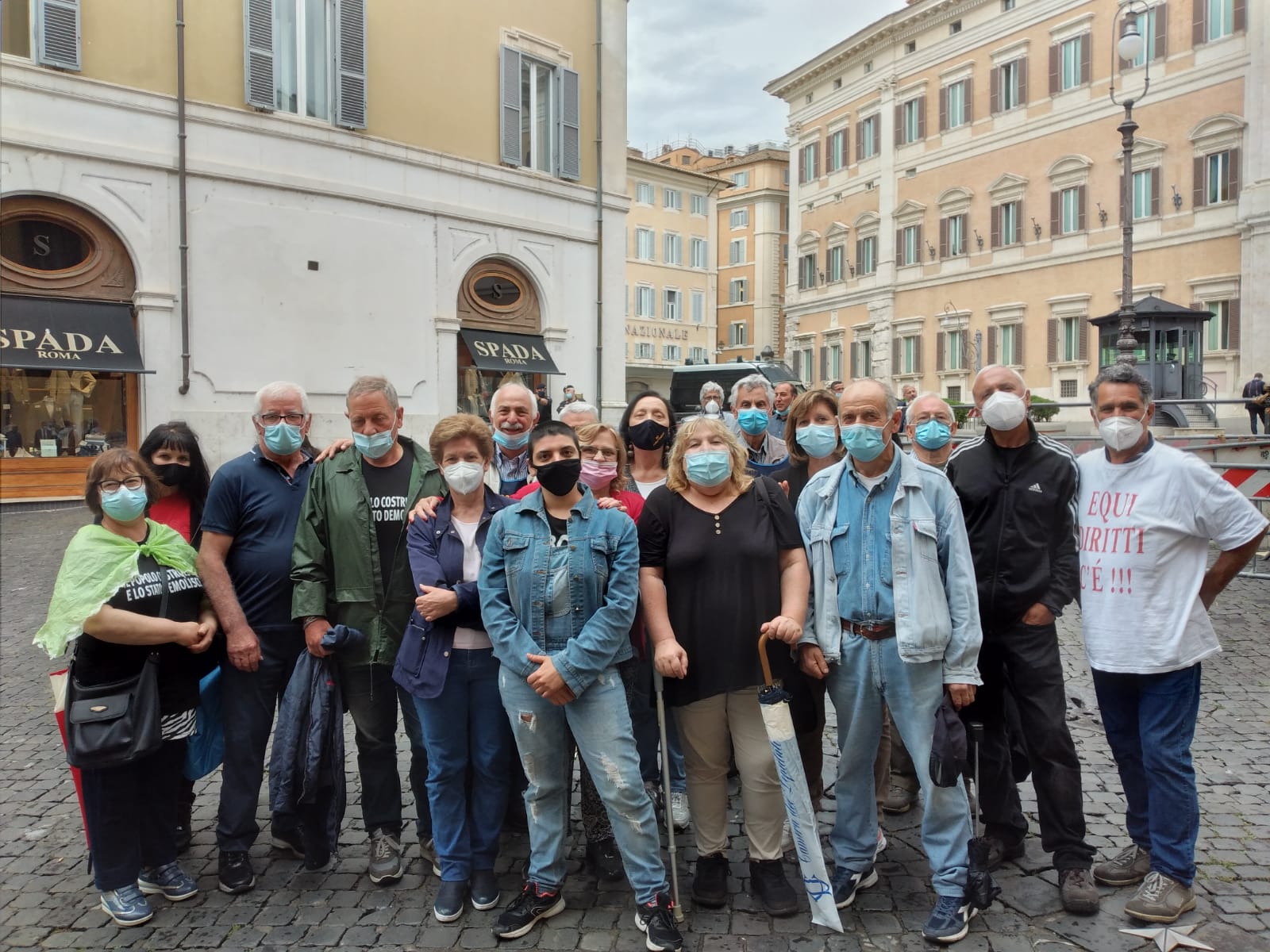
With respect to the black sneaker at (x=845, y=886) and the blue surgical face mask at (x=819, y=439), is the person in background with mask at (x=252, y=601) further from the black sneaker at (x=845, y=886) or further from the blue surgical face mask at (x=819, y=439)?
the blue surgical face mask at (x=819, y=439)

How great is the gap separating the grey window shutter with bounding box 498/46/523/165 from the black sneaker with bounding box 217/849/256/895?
17.6m

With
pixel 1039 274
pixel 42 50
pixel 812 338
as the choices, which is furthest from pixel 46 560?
pixel 812 338

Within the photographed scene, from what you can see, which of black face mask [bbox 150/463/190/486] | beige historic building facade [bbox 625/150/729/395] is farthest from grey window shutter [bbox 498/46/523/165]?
beige historic building facade [bbox 625/150/729/395]

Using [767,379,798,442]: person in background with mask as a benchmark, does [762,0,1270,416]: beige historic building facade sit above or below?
above

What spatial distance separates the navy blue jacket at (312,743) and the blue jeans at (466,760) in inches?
16.5

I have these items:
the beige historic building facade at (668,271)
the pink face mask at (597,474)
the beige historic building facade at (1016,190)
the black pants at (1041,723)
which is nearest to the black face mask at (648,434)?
the pink face mask at (597,474)

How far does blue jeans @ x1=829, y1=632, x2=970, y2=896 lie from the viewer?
11.5ft

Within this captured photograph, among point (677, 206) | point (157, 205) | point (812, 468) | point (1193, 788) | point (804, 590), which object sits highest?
point (677, 206)

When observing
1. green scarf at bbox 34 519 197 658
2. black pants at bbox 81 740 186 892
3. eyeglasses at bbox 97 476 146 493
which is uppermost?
eyeglasses at bbox 97 476 146 493

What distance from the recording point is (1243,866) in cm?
389

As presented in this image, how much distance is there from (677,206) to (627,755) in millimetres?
51198

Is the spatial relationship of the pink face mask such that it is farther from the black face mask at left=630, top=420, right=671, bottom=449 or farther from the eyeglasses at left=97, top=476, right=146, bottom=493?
the eyeglasses at left=97, top=476, right=146, bottom=493

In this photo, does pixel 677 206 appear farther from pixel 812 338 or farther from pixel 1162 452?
pixel 1162 452

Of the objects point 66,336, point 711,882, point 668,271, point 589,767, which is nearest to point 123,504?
point 589,767
